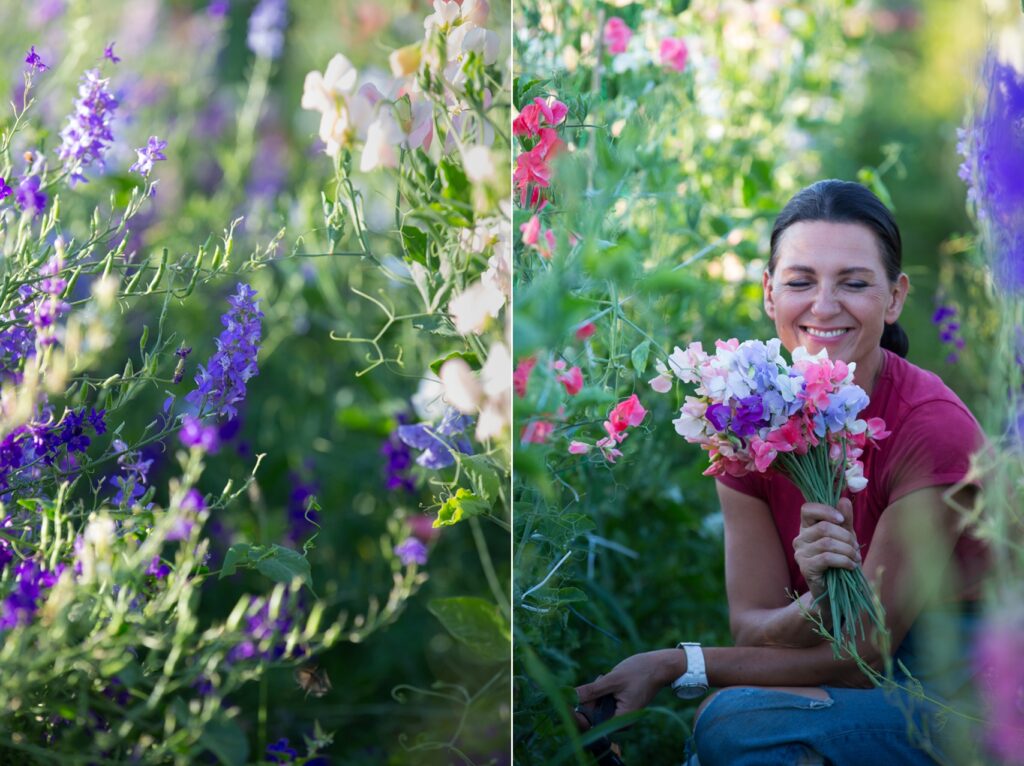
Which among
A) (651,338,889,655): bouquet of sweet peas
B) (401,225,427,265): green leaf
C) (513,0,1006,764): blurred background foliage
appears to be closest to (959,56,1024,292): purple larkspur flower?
(513,0,1006,764): blurred background foliage

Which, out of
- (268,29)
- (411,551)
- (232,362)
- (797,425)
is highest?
(268,29)

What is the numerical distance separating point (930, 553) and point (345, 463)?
1586 millimetres

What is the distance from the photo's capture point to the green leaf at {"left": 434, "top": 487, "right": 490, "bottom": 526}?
1.49m

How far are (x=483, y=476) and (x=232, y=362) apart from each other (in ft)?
1.19

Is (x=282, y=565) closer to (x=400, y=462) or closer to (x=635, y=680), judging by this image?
(x=635, y=680)

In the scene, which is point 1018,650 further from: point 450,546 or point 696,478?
point 450,546

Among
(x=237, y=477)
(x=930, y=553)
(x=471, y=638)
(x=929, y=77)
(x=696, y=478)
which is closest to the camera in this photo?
(x=930, y=553)

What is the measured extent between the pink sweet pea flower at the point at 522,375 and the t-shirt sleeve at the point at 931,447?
523mm

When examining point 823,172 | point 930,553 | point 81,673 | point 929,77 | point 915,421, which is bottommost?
point 81,673

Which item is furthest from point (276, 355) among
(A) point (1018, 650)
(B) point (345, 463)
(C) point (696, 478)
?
(A) point (1018, 650)

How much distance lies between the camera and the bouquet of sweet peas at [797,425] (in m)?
1.29

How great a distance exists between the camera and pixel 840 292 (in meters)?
1.50

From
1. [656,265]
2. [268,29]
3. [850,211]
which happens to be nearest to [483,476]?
[850,211]

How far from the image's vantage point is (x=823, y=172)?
3.61 metres
